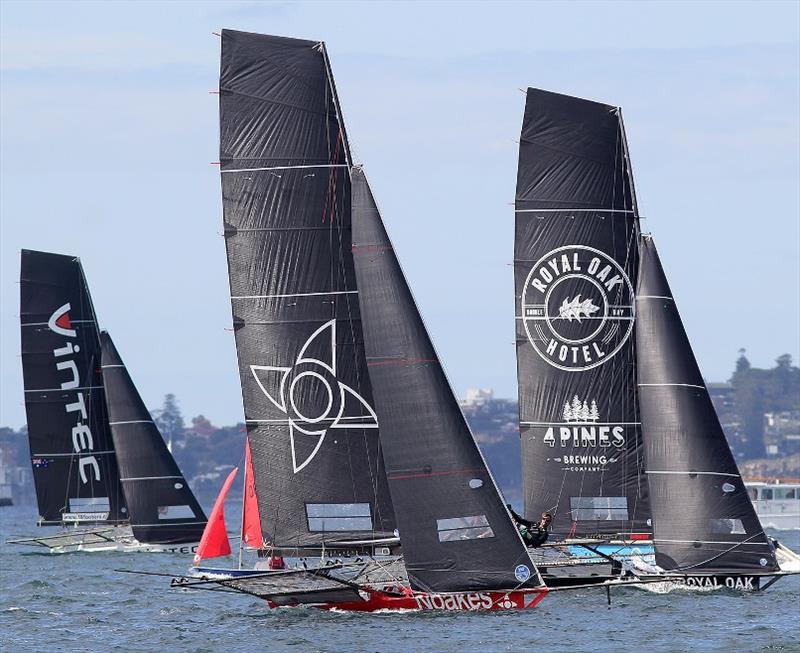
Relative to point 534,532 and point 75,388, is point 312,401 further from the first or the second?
point 75,388

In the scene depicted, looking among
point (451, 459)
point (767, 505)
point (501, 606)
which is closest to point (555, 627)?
point (501, 606)

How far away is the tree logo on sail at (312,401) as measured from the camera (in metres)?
35.2

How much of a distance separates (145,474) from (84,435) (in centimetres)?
454

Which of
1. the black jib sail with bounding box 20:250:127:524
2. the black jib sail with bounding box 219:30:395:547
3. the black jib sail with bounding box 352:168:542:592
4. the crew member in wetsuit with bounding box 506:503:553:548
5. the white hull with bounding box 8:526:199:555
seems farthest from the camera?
the black jib sail with bounding box 20:250:127:524

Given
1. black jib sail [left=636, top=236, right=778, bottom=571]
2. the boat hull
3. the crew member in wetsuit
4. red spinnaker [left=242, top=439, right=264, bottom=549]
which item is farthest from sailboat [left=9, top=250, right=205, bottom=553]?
the boat hull

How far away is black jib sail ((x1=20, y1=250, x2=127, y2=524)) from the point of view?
6069 cm

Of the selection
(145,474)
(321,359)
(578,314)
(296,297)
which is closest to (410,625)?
(321,359)

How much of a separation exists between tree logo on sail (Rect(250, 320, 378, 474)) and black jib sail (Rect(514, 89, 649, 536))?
6.96 metres

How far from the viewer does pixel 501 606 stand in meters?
33.1

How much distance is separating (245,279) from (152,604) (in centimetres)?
1025

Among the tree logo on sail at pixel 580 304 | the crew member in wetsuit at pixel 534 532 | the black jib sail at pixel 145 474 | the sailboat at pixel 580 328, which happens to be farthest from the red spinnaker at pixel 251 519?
the black jib sail at pixel 145 474

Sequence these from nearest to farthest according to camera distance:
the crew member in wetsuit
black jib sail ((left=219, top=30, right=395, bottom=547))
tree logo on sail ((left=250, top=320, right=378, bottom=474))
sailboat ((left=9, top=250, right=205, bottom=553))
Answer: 1. black jib sail ((left=219, top=30, right=395, bottom=547))
2. tree logo on sail ((left=250, top=320, right=378, bottom=474))
3. the crew member in wetsuit
4. sailboat ((left=9, top=250, right=205, bottom=553))

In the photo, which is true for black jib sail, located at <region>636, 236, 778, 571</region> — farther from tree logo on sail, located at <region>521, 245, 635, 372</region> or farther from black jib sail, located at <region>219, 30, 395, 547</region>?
black jib sail, located at <region>219, 30, 395, 547</region>

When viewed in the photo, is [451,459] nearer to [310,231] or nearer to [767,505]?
[310,231]
